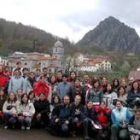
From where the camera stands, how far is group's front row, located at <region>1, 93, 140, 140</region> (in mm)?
8227

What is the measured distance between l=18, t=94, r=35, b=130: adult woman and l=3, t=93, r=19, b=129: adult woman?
0.12m

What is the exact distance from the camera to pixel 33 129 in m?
9.26

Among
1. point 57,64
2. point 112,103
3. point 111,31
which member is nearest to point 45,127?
point 112,103

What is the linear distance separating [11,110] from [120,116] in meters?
2.79

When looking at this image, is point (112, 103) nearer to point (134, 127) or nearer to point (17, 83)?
point (134, 127)

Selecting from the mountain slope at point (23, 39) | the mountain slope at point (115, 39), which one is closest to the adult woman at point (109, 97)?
the mountain slope at point (23, 39)

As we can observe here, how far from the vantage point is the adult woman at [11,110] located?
898 cm

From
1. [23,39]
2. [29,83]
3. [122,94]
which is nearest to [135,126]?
[122,94]

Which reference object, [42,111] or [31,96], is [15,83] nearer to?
[31,96]

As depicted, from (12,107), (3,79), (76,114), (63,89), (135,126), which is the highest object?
(3,79)

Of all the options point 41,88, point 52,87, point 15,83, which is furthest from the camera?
point 52,87

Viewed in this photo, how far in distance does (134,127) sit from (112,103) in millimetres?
1453

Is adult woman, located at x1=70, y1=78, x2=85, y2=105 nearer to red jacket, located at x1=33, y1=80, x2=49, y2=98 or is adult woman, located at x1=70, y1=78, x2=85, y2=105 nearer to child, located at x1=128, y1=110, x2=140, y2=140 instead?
red jacket, located at x1=33, y1=80, x2=49, y2=98

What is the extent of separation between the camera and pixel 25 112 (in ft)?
29.8
